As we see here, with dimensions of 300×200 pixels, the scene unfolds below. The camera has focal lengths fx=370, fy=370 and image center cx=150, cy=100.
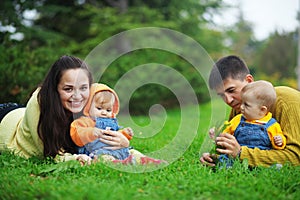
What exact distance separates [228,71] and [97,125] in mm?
1630

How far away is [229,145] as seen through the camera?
3.60 metres

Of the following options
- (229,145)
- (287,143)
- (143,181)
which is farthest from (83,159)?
(287,143)

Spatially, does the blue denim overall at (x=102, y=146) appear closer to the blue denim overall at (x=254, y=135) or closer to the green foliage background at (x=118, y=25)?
the blue denim overall at (x=254, y=135)

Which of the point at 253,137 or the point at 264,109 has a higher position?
the point at 264,109

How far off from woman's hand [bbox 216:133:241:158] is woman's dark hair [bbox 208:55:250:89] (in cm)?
86

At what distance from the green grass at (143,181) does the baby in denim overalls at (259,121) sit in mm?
276

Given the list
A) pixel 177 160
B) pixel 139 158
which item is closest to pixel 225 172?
pixel 177 160

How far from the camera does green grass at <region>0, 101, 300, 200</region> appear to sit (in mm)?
2879

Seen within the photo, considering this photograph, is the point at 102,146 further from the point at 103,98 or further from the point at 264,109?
the point at 264,109

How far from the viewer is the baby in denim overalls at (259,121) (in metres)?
3.67

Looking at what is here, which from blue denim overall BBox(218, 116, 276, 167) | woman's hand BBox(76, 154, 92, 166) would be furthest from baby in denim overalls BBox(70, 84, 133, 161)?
blue denim overall BBox(218, 116, 276, 167)

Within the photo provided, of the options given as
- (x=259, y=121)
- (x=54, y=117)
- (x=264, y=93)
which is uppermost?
(x=264, y=93)

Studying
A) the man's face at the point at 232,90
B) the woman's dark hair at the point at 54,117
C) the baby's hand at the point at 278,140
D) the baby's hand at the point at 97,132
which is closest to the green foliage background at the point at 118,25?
the woman's dark hair at the point at 54,117

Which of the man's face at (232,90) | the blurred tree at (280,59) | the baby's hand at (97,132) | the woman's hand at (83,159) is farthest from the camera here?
the blurred tree at (280,59)
